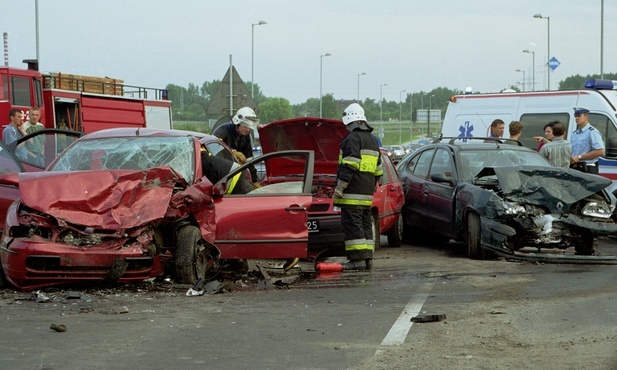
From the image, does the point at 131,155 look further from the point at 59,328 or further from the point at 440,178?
the point at 440,178

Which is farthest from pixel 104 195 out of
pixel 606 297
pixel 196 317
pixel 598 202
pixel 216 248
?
pixel 598 202

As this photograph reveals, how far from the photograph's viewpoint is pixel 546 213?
41.6ft

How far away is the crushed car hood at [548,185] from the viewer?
12656 mm

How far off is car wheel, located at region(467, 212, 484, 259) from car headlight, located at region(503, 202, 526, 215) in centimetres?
53

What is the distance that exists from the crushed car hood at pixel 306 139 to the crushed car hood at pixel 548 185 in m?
2.12

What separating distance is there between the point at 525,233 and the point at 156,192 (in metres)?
4.90

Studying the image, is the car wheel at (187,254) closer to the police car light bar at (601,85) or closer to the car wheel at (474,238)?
the car wheel at (474,238)

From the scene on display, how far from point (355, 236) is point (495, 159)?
11.3 ft

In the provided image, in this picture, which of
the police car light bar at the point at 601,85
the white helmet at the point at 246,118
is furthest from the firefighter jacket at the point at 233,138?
the police car light bar at the point at 601,85

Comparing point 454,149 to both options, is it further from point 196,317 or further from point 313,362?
point 313,362

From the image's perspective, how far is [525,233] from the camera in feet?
41.4

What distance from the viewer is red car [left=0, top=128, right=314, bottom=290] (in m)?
9.35

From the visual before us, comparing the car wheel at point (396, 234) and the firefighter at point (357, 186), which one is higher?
the firefighter at point (357, 186)

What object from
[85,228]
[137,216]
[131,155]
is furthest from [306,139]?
[85,228]
